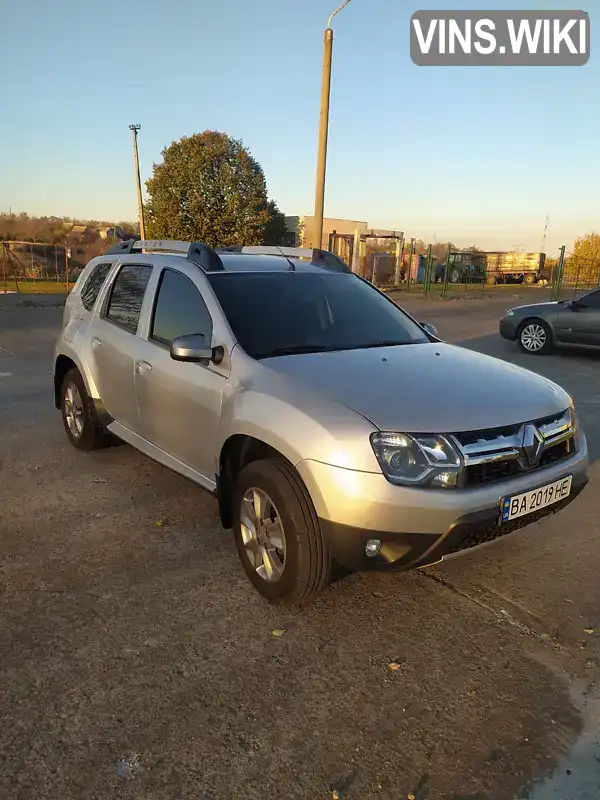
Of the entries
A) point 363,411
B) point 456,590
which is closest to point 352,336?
point 363,411

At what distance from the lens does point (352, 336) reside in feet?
12.6

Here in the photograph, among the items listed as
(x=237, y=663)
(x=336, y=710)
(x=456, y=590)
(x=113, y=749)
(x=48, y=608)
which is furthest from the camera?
(x=456, y=590)

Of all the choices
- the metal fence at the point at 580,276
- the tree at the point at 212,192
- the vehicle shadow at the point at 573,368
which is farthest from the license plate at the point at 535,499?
the metal fence at the point at 580,276

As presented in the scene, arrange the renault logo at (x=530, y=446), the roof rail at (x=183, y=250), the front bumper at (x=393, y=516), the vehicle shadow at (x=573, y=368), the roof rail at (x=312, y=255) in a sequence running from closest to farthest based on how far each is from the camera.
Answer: the front bumper at (x=393, y=516), the renault logo at (x=530, y=446), the roof rail at (x=183, y=250), the roof rail at (x=312, y=255), the vehicle shadow at (x=573, y=368)

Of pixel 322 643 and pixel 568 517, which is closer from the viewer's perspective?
pixel 322 643

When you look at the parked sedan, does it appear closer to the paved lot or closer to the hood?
the paved lot

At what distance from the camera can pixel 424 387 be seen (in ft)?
9.80

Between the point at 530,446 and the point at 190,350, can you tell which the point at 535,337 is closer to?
the point at 530,446

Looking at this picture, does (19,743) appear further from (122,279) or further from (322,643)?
(122,279)

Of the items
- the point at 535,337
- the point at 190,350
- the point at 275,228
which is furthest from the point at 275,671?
the point at 275,228

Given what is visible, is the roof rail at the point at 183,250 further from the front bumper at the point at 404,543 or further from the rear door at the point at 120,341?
the front bumper at the point at 404,543

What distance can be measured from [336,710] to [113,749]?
2.71ft

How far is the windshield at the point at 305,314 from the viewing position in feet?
11.6

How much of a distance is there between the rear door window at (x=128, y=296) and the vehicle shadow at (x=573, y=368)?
405cm
